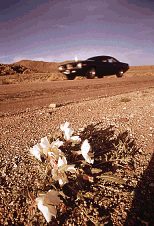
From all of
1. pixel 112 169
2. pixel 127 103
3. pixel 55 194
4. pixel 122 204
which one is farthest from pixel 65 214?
pixel 127 103

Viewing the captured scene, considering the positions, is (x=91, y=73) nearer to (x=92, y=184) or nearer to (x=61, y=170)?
(x=92, y=184)

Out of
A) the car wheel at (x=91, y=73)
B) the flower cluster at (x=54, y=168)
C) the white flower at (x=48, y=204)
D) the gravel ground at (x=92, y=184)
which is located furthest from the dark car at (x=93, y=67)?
the white flower at (x=48, y=204)

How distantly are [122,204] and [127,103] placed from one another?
14.4 feet

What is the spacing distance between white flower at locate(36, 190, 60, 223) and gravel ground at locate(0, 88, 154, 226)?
0.13m

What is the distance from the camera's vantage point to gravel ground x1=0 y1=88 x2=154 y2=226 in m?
2.06

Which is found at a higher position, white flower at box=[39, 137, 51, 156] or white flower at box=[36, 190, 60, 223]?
white flower at box=[39, 137, 51, 156]

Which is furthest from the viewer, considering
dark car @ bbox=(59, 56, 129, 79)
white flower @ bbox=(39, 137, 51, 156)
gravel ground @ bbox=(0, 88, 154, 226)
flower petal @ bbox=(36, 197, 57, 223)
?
dark car @ bbox=(59, 56, 129, 79)

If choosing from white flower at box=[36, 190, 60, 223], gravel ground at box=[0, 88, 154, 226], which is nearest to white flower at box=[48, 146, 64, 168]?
gravel ground at box=[0, 88, 154, 226]

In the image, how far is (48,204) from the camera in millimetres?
1968

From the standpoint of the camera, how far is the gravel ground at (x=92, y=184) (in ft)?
6.77

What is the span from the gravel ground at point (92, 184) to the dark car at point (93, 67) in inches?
360

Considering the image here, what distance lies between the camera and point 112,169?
2.77 meters

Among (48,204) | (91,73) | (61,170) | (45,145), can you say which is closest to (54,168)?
(61,170)

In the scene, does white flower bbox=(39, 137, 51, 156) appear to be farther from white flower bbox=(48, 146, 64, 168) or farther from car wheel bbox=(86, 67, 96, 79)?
car wheel bbox=(86, 67, 96, 79)
